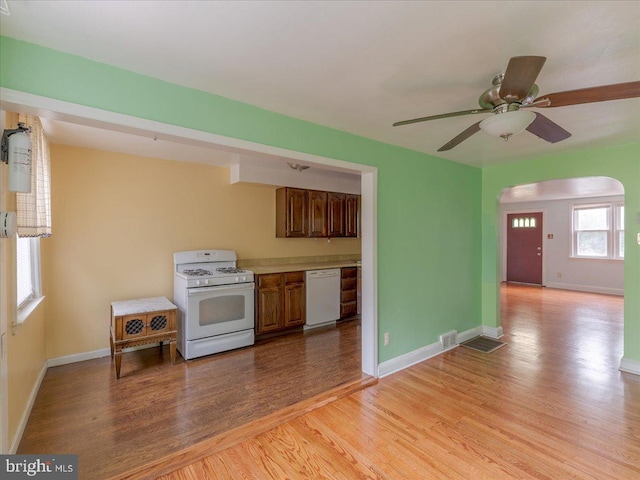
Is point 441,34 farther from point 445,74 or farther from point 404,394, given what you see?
point 404,394

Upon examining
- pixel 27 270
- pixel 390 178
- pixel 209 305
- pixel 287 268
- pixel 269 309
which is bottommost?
pixel 269 309

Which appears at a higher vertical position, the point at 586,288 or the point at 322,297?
the point at 322,297

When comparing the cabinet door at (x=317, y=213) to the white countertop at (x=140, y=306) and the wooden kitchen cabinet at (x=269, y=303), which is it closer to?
the wooden kitchen cabinet at (x=269, y=303)

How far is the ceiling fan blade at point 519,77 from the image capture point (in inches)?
48.5

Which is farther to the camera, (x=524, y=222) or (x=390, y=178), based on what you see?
(x=524, y=222)

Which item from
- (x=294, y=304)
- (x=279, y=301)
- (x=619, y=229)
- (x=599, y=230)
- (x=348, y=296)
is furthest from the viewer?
(x=599, y=230)

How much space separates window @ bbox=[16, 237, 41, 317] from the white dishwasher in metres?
2.97

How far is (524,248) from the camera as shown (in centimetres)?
859

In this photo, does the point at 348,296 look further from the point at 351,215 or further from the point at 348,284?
the point at 351,215

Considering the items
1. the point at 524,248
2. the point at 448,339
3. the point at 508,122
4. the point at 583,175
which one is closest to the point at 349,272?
the point at 448,339

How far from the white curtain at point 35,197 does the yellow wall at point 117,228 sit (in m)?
0.97

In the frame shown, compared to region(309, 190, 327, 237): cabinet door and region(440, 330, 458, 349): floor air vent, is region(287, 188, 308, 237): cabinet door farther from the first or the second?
region(440, 330, 458, 349): floor air vent

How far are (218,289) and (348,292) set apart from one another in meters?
2.17

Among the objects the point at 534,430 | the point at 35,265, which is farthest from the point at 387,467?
the point at 35,265
